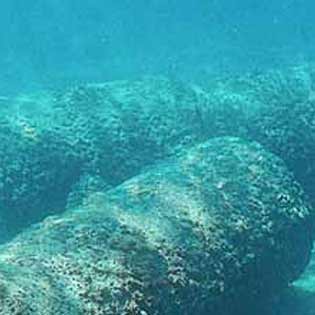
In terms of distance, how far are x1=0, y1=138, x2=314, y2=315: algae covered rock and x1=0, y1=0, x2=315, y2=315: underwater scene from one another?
0.01m

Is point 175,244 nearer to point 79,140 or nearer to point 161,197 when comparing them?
point 161,197

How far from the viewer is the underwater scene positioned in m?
4.63

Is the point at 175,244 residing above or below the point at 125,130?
below

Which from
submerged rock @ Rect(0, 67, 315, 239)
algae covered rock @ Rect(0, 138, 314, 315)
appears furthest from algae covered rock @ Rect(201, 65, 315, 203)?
algae covered rock @ Rect(0, 138, 314, 315)

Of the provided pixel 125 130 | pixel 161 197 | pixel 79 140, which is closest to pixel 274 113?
pixel 125 130

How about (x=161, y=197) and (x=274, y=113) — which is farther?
(x=274, y=113)

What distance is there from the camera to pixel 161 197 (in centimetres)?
601

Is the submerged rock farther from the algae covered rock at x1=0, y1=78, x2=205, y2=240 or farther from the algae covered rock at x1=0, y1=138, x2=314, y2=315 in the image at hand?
the algae covered rock at x1=0, y1=138, x2=314, y2=315

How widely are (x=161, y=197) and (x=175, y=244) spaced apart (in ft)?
2.82

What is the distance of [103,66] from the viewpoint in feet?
94.4

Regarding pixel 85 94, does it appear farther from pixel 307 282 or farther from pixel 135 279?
pixel 135 279

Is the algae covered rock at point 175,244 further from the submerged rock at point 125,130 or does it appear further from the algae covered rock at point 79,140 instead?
the algae covered rock at point 79,140

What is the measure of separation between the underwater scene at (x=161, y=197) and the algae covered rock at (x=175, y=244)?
0.05ft

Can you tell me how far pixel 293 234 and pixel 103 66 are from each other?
2296 centimetres
